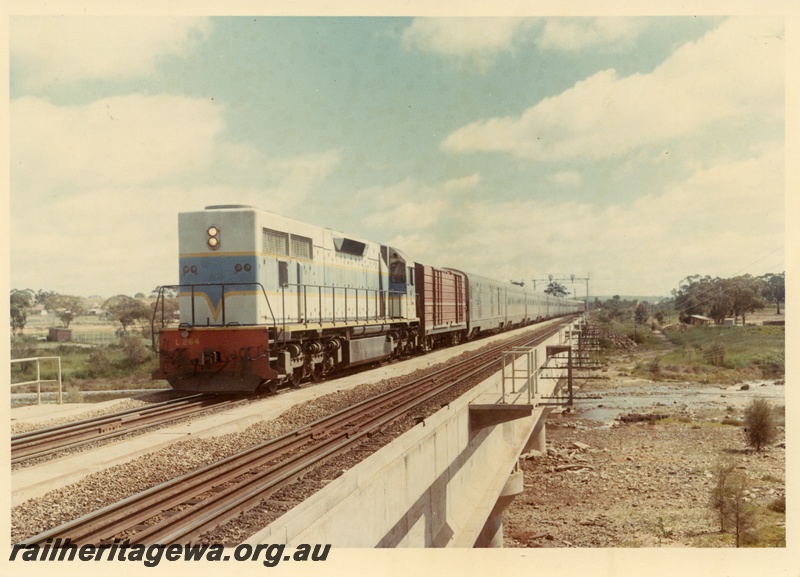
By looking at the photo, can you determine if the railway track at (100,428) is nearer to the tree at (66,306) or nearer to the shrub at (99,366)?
the shrub at (99,366)

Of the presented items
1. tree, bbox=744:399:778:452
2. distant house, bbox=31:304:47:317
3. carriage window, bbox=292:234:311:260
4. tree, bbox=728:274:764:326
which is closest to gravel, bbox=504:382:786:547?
tree, bbox=744:399:778:452

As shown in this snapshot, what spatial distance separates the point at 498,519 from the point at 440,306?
1240cm

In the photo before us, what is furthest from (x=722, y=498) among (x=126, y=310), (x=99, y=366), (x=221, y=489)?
(x=126, y=310)

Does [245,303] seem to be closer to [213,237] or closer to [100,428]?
[213,237]

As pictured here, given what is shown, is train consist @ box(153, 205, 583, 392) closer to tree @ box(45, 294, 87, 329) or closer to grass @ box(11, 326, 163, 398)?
grass @ box(11, 326, 163, 398)

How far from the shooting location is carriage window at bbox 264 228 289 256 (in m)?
13.2

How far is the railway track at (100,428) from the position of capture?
8797 mm

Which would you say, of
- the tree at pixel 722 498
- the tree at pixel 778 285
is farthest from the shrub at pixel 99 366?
the tree at pixel 778 285

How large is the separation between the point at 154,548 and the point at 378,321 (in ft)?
46.0

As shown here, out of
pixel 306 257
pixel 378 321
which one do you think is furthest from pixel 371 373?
pixel 306 257

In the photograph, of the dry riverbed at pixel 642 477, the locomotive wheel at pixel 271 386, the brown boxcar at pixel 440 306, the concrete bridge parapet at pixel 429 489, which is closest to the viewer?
the concrete bridge parapet at pixel 429 489

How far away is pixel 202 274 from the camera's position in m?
12.9

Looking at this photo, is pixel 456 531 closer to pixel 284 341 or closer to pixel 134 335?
pixel 284 341

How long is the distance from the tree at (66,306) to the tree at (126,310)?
340cm
